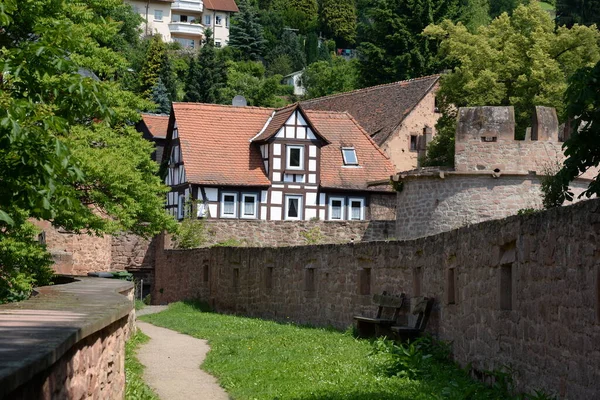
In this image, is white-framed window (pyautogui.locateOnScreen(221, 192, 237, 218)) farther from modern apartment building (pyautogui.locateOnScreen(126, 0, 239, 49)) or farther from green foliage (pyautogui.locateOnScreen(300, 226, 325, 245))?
modern apartment building (pyautogui.locateOnScreen(126, 0, 239, 49))

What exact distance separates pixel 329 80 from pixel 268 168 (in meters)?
39.2

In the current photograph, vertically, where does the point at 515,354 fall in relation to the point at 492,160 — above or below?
below

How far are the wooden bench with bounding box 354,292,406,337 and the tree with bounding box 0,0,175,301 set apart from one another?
5.19 m

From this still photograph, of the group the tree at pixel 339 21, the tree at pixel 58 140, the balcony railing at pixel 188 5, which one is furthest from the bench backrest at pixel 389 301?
the tree at pixel 339 21

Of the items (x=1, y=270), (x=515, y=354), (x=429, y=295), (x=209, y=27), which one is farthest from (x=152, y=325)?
(x=209, y=27)

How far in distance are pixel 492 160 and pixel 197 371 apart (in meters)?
20.4

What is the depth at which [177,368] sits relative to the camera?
18406mm

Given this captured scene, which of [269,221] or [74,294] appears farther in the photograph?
[269,221]

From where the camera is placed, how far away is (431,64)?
67312 mm

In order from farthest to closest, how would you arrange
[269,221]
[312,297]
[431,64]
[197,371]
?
[431,64], [269,221], [312,297], [197,371]

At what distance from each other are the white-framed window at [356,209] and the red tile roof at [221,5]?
76183 millimetres

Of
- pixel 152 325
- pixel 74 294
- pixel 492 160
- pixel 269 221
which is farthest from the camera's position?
pixel 269 221

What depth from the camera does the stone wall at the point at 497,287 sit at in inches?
441

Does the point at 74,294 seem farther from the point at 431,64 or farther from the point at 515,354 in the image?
the point at 431,64
